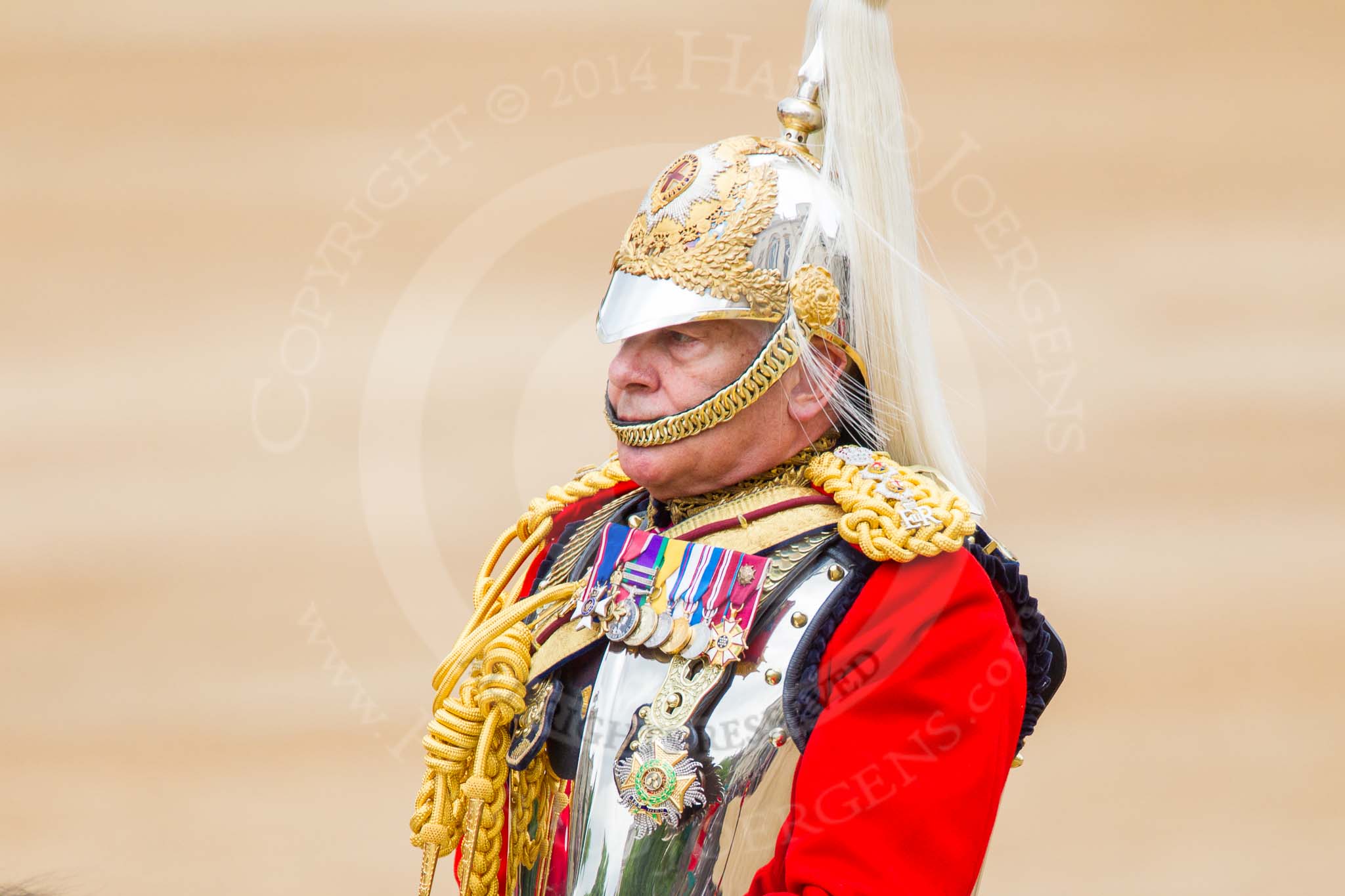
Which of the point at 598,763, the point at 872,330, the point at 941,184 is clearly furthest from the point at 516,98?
the point at 598,763

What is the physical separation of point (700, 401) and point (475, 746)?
1.94 ft

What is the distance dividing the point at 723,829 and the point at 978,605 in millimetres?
441

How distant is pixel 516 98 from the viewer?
3.91 meters

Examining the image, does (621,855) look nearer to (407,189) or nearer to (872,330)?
(872,330)

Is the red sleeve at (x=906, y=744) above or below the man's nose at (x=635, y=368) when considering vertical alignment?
below

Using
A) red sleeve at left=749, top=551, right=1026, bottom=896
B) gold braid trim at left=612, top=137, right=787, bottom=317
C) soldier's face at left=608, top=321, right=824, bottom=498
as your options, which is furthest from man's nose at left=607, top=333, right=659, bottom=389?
red sleeve at left=749, top=551, right=1026, bottom=896

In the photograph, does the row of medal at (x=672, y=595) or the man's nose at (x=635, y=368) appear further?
the man's nose at (x=635, y=368)

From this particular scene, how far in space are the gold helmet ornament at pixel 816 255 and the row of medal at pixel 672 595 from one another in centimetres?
16

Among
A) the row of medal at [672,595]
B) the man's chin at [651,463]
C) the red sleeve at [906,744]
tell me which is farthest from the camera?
the man's chin at [651,463]

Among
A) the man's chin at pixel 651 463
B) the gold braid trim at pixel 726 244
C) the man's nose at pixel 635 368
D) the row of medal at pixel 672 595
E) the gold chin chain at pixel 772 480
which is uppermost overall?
the gold braid trim at pixel 726 244

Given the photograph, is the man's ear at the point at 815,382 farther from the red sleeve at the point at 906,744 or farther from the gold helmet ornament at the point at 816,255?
the red sleeve at the point at 906,744

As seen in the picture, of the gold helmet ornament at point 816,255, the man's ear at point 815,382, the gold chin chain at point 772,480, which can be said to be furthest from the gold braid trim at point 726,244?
the gold chin chain at point 772,480

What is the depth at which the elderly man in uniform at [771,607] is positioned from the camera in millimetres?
1867

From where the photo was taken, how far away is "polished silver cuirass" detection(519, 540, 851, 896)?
1.90 m
